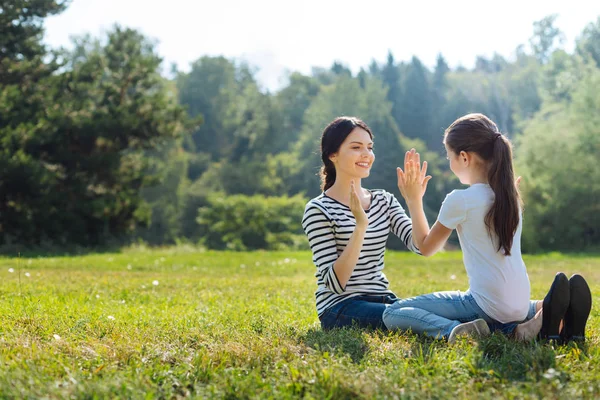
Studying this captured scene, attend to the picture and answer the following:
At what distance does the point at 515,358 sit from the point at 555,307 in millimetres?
626

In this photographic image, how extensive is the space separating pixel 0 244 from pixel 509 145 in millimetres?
16453

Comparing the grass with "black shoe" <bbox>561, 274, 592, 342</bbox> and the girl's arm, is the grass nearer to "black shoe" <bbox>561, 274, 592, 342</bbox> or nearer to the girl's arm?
"black shoe" <bbox>561, 274, 592, 342</bbox>

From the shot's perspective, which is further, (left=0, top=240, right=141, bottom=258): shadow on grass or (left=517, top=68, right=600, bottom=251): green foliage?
(left=517, top=68, right=600, bottom=251): green foliage

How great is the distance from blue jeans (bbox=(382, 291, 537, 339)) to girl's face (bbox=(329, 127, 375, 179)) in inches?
41.6

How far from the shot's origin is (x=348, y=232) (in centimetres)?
506

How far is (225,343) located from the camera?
4.23 meters

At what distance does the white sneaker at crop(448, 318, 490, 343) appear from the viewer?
4211 millimetres

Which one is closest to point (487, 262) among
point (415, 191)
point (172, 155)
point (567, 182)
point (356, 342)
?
point (415, 191)

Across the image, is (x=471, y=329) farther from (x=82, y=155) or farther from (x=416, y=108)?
(x=416, y=108)

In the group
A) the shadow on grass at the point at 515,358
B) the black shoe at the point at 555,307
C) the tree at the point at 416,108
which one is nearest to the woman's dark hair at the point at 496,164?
the black shoe at the point at 555,307

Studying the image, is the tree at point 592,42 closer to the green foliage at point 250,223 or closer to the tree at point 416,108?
the tree at point 416,108

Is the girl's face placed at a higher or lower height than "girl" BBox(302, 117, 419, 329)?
higher

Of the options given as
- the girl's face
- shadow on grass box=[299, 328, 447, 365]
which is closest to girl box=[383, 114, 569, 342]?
shadow on grass box=[299, 328, 447, 365]

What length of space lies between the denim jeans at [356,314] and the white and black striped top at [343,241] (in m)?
0.05
